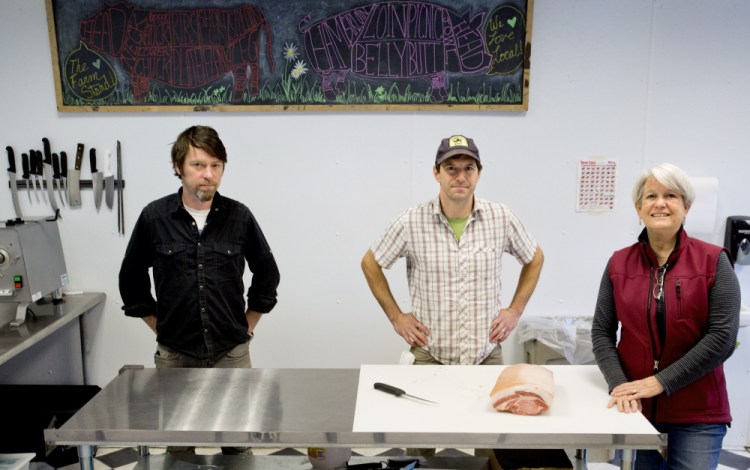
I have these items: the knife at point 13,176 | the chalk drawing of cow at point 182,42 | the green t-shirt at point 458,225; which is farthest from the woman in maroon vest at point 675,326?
the knife at point 13,176

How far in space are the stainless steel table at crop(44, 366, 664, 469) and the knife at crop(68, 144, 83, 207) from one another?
65.1 inches

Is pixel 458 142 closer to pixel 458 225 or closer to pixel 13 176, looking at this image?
pixel 458 225

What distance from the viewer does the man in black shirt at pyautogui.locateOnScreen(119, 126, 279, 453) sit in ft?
6.91

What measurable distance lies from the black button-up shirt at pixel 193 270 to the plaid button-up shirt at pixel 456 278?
701mm

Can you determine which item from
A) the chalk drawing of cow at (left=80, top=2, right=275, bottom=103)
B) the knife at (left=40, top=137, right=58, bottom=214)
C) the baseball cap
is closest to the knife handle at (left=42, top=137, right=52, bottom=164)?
the knife at (left=40, top=137, right=58, bottom=214)

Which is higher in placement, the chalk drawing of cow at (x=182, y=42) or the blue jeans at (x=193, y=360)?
the chalk drawing of cow at (x=182, y=42)

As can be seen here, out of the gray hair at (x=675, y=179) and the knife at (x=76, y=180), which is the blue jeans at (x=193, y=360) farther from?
the gray hair at (x=675, y=179)

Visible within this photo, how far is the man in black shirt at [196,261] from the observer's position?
2.11 meters

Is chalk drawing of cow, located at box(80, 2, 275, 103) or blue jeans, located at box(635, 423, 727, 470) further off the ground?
chalk drawing of cow, located at box(80, 2, 275, 103)

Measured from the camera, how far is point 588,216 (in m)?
3.11

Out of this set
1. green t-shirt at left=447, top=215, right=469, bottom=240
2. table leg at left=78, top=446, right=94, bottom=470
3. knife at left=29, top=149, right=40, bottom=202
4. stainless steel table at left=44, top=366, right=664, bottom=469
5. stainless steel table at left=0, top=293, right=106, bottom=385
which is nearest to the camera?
stainless steel table at left=44, top=366, right=664, bottom=469

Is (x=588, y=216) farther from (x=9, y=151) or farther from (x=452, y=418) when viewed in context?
(x=9, y=151)

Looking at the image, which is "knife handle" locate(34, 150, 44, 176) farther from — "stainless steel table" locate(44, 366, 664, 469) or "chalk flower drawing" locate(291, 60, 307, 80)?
"stainless steel table" locate(44, 366, 664, 469)

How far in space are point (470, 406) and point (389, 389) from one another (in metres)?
0.24
